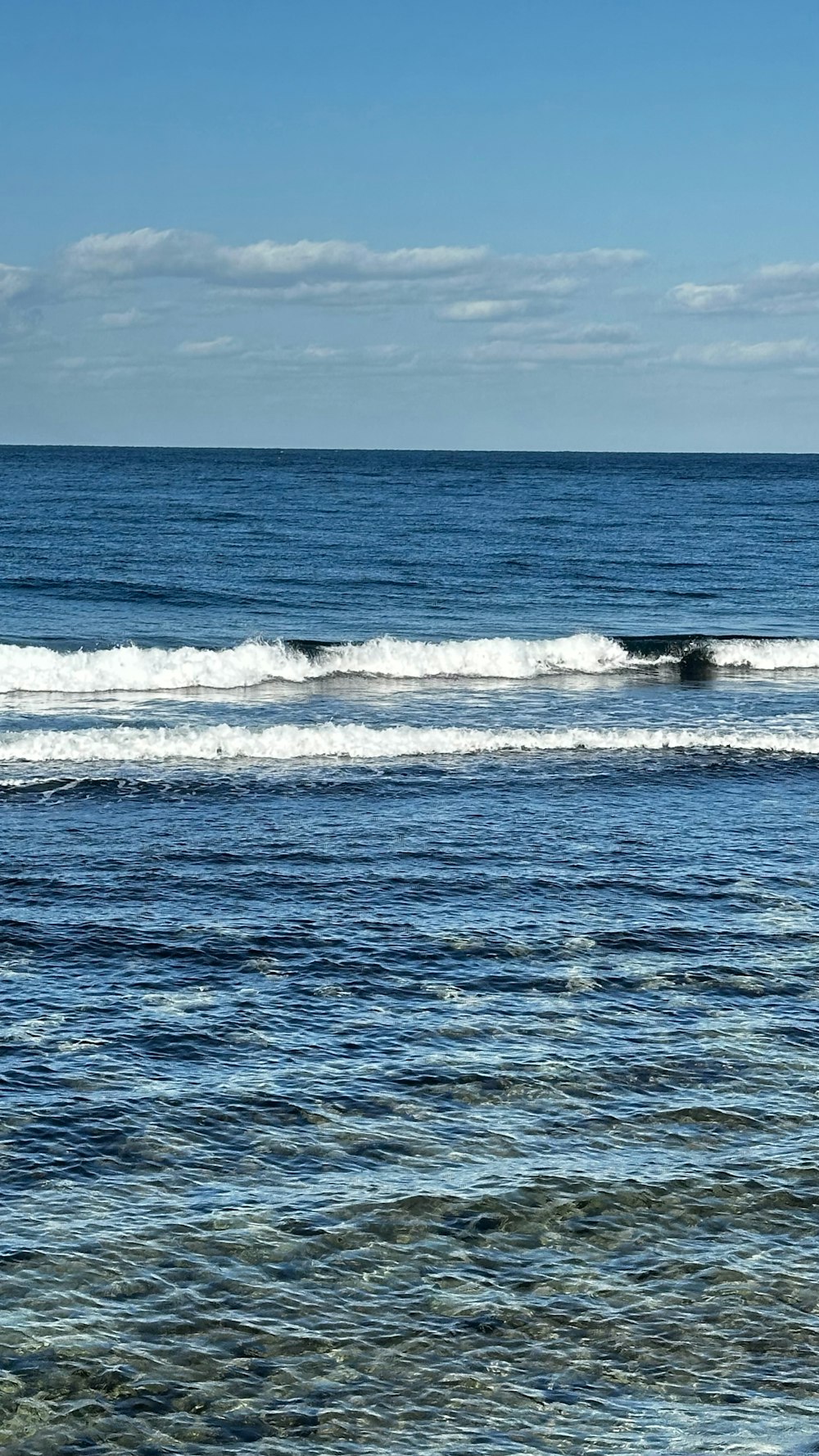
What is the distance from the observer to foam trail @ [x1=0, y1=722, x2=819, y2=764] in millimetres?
22906

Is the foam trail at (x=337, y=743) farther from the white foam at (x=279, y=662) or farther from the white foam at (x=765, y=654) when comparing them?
the white foam at (x=765, y=654)

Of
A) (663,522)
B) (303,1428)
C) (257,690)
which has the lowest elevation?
(303,1428)

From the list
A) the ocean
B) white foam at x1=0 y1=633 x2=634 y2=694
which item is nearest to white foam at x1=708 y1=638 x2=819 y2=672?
white foam at x1=0 y1=633 x2=634 y2=694

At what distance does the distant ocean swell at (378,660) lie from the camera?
30547mm

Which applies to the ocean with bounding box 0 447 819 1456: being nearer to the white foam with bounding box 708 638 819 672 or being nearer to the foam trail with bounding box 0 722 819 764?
the foam trail with bounding box 0 722 819 764

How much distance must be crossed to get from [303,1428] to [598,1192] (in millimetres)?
2893

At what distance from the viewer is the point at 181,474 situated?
119 metres

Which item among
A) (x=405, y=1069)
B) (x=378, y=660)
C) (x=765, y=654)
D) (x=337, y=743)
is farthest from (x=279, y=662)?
(x=405, y=1069)

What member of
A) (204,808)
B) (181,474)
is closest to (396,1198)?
(204,808)

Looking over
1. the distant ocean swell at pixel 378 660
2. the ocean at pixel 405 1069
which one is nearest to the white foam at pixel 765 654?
the distant ocean swell at pixel 378 660

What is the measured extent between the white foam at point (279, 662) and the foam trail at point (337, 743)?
5288 millimetres

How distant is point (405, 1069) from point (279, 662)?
22.1 m

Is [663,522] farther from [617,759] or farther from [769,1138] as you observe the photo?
[769,1138]

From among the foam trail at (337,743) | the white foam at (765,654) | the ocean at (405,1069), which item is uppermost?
the white foam at (765,654)
